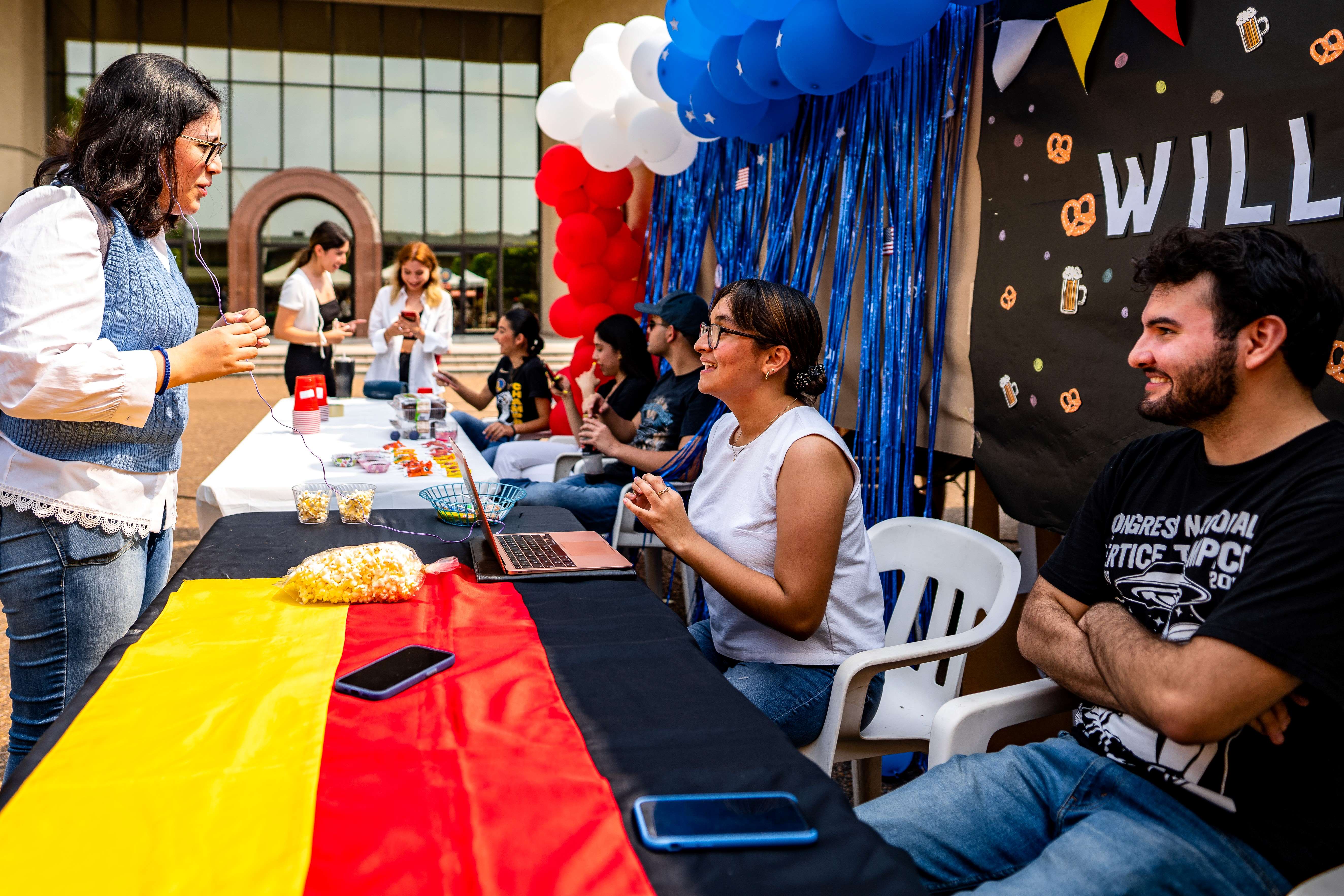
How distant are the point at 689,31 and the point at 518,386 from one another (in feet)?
7.60

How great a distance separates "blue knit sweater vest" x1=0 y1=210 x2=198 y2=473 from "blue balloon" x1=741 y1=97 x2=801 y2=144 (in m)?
2.49

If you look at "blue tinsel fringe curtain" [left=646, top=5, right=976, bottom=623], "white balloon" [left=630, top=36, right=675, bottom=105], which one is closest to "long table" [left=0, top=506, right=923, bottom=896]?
"blue tinsel fringe curtain" [left=646, top=5, right=976, bottom=623]

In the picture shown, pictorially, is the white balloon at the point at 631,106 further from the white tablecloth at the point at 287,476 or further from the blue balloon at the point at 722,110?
the white tablecloth at the point at 287,476

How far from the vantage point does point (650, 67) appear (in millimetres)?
4320

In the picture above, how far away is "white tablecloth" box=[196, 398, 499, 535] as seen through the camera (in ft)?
9.18

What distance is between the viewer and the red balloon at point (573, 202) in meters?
5.74

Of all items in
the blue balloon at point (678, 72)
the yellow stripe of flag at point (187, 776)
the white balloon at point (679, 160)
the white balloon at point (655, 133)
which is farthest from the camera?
the white balloon at point (679, 160)

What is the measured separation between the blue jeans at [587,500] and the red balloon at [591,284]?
197cm

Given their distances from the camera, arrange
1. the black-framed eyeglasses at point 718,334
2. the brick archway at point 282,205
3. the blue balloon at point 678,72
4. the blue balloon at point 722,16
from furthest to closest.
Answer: the brick archway at point 282,205, the blue balloon at point 678,72, the blue balloon at point 722,16, the black-framed eyeglasses at point 718,334

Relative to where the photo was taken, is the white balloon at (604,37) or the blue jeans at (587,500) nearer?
the blue jeans at (587,500)

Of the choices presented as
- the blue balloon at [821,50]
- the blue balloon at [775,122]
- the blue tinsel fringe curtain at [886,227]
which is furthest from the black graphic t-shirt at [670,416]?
the blue balloon at [821,50]

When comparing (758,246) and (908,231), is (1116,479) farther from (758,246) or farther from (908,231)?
(758,246)

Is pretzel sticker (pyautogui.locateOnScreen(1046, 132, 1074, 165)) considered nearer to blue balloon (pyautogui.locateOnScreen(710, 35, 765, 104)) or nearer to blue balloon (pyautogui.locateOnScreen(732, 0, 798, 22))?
blue balloon (pyautogui.locateOnScreen(732, 0, 798, 22))

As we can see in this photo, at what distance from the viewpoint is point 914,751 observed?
2078mm
